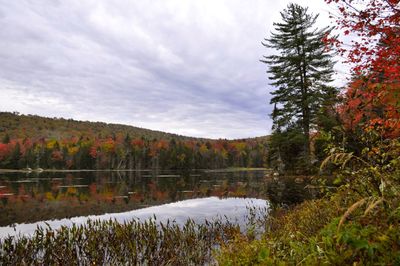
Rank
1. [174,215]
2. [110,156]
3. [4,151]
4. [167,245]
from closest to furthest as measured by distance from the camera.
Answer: [167,245], [174,215], [4,151], [110,156]

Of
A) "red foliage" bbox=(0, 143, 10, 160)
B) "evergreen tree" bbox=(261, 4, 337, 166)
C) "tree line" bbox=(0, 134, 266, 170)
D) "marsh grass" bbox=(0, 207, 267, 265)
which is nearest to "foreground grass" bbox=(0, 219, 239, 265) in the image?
"marsh grass" bbox=(0, 207, 267, 265)

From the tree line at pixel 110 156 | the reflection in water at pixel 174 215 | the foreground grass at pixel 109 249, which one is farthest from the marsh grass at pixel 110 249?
the tree line at pixel 110 156

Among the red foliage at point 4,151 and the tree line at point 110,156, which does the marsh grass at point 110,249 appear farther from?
the red foliage at point 4,151

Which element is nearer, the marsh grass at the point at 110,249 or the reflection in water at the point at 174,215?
the marsh grass at the point at 110,249

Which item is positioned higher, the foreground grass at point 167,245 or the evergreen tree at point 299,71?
the evergreen tree at point 299,71

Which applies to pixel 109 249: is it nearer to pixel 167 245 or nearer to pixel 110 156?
pixel 167 245

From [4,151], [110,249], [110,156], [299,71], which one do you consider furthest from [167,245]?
[4,151]

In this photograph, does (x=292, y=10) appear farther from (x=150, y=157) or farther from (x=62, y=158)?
(x=62, y=158)

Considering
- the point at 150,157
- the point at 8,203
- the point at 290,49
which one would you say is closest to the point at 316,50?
the point at 290,49

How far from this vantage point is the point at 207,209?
19547 mm

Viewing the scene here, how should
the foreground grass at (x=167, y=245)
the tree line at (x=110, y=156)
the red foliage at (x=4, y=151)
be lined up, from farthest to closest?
the red foliage at (x=4, y=151)
the tree line at (x=110, y=156)
the foreground grass at (x=167, y=245)

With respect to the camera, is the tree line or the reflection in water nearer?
the reflection in water

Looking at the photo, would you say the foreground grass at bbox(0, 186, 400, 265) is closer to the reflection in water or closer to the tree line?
the reflection in water

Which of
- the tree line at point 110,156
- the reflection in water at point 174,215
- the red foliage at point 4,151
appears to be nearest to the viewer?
the reflection in water at point 174,215
